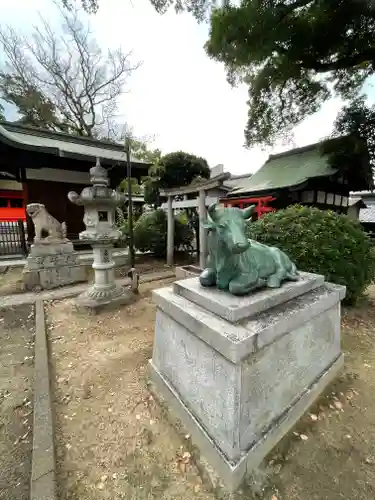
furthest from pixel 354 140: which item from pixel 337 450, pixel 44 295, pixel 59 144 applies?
pixel 59 144

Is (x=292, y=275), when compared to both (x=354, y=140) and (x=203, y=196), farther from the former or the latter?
(x=354, y=140)

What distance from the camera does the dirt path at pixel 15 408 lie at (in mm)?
1677

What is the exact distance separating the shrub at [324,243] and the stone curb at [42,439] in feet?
12.5

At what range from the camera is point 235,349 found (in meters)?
1.45

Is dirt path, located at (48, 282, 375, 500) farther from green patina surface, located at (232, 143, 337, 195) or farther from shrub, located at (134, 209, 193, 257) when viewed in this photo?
green patina surface, located at (232, 143, 337, 195)

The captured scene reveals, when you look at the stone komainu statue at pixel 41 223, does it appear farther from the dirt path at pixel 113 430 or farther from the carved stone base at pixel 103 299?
the dirt path at pixel 113 430

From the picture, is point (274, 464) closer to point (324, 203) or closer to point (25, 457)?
point (25, 457)

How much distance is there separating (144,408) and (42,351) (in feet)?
5.93

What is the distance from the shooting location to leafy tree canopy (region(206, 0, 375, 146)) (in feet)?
22.6

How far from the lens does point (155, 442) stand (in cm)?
190

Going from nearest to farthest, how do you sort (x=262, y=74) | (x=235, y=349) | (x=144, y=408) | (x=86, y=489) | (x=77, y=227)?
(x=235, y=349) < (x=86, y=489) < (x=144, y=408) < (x=262, y=74) < (x=77, y=227)

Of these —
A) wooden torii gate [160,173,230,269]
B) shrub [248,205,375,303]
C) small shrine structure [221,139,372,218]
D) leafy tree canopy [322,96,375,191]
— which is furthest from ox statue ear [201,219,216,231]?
leafy tree canopy [322,96,375,191]

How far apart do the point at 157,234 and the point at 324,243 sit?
22.2 ft

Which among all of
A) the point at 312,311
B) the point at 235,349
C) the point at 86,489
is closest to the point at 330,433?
the point at 312,311
